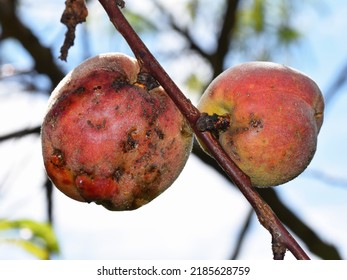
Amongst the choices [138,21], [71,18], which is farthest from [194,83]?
[71,18]

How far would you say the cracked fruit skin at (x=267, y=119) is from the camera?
0.87m

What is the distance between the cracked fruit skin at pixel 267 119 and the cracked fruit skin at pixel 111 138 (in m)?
0.07

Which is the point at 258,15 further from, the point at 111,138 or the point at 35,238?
the point at 111,138

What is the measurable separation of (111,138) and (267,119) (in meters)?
0.21

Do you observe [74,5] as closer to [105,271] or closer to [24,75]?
[105,271]

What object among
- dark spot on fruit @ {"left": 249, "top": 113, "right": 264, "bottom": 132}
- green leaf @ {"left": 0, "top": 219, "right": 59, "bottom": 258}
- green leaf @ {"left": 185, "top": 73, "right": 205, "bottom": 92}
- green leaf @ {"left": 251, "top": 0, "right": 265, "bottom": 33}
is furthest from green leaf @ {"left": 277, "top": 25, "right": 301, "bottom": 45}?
dark spot on fruit @ {"left": 249, "top": 113, "right": 264, "bottom": 132}

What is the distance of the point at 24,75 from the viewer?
6.48 feet

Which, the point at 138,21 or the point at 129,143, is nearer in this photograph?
the point at 129,143

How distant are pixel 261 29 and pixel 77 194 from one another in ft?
5.49

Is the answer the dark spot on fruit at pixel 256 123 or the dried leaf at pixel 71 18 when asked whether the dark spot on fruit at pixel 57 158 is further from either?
the dark spot on fruit at pixel 256 123

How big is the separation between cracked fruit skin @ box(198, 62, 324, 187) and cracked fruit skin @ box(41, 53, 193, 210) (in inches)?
2.9

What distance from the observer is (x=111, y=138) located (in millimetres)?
827

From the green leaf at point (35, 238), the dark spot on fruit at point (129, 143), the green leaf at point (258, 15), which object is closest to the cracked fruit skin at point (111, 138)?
the dark spot on fruit at point (129, 143)

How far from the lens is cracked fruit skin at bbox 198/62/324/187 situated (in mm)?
873
